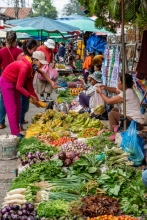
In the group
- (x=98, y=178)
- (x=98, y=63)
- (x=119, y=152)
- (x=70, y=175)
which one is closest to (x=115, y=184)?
(x=98, y=178)

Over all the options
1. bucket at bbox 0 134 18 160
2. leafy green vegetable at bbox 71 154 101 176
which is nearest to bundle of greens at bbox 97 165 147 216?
leafy green vegetable at bbox 71 154 101 176

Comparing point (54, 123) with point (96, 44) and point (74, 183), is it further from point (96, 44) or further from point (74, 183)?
point (96, 44)

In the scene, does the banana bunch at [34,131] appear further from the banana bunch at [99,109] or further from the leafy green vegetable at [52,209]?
the leafy green vegetable at [52,209]

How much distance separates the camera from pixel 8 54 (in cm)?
992

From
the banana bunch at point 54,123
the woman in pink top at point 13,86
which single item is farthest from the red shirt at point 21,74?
the banana bunch at point 54,123

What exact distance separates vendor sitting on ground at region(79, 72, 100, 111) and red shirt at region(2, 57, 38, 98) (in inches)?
86.4

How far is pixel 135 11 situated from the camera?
245 inches

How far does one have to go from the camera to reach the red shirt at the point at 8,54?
388 inches

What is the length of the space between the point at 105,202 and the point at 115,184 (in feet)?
1.64

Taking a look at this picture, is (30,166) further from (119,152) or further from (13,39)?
(13,39)

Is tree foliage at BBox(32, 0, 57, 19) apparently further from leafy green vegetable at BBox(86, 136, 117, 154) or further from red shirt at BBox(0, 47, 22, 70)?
leafy green vegetable at BBox(86, 136, 117, 154)

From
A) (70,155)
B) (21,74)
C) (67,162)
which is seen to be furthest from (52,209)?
(21,74)

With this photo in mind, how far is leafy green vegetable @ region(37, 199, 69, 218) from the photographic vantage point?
4500 mm

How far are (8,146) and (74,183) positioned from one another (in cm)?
231
